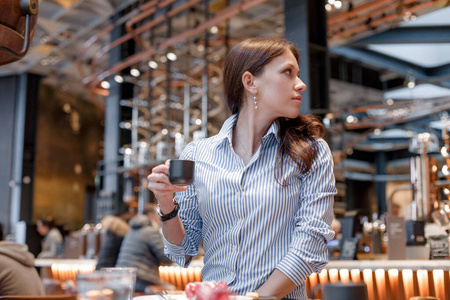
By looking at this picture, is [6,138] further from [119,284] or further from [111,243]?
[119,284]

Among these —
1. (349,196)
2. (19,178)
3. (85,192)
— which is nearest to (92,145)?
(85,192)

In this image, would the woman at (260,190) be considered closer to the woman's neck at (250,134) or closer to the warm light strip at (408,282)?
the woman's neck at (250,134)

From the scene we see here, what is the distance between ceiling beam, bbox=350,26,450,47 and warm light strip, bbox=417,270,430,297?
283 inches

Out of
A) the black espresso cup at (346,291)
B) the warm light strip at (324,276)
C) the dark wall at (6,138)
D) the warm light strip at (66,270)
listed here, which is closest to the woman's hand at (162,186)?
the black espresso cup at (346,291)

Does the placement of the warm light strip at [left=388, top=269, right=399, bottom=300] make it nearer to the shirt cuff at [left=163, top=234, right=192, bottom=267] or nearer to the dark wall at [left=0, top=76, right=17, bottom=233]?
the shirt cuff at [left=163, top=234, right=192, bottom=267]

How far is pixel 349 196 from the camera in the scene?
22.2 metres

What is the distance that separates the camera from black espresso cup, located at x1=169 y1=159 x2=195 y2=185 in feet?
4.34

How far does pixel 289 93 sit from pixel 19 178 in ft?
44.3

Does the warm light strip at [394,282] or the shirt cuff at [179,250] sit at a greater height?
the shirt cuff at [179,250]

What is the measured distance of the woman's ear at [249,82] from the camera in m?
1.72

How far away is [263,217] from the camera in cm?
158

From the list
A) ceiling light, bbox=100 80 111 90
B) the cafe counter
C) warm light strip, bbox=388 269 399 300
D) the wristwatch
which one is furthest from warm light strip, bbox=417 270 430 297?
ceiling light, bbox=100 80 111 90

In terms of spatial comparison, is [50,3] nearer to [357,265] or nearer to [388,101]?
[388,101]

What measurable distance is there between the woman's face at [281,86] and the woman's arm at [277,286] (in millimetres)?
474
